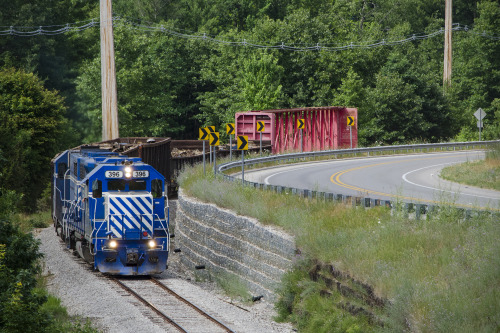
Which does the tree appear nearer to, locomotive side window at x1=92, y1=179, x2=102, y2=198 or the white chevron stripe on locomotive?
locomotive side window at x1=92, y1=179, x2=102, y2=198

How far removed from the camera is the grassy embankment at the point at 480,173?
93.1ft

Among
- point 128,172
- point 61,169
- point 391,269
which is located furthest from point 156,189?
point 391,269

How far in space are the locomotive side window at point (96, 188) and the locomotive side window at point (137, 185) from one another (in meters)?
0.93

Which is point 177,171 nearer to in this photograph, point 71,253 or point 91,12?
point 71,253

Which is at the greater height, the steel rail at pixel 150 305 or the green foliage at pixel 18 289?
the green foliage at pixel 18 289

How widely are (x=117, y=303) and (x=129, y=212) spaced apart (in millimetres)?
3486

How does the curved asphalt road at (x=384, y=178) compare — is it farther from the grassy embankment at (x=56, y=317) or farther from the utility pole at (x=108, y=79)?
the grassy embankment at (x=56, y=317)

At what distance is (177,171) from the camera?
127ft

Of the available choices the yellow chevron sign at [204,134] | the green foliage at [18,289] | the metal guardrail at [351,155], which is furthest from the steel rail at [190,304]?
the yellow chevron sign at [204,134]

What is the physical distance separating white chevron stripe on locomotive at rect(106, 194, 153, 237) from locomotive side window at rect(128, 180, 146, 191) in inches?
26.1

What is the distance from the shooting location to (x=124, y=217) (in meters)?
20.3

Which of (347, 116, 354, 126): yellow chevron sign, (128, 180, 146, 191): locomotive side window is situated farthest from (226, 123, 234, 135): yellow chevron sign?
(347, 116, 354, 126): yellow chevron sign

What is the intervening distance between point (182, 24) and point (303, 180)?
52974mm

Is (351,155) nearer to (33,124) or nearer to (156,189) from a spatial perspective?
(33,124)
